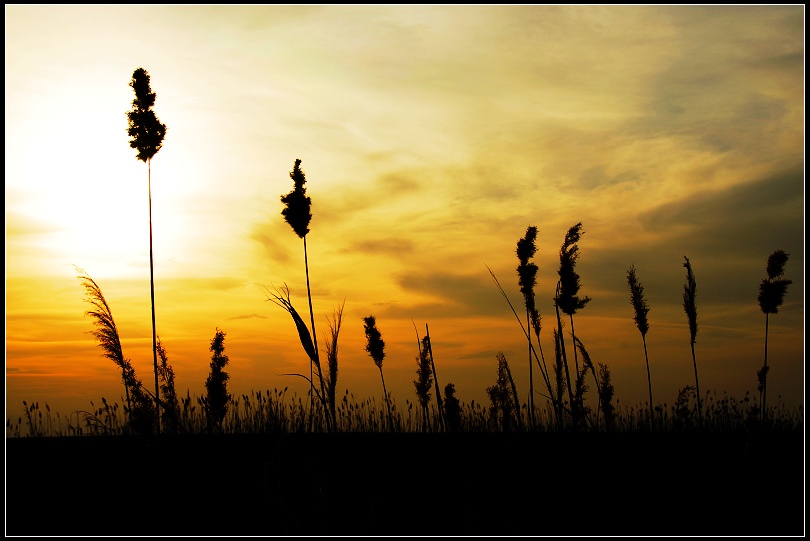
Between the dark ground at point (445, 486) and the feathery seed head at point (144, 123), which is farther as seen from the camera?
the feathery seed head at point (144, 123)

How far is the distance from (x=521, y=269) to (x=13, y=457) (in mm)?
5514

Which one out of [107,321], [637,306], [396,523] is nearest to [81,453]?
[107,321]

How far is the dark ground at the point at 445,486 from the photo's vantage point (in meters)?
Result: 5.14

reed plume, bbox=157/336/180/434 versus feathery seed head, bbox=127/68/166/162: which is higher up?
feathery seed head, bbox=127/68/166/162

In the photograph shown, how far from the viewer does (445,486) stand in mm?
5609

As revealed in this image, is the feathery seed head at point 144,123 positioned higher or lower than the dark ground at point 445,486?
higher

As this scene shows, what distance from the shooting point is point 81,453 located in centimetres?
683

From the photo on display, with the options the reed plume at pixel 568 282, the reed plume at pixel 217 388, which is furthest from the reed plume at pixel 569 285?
the reed plume at pixel 217 388

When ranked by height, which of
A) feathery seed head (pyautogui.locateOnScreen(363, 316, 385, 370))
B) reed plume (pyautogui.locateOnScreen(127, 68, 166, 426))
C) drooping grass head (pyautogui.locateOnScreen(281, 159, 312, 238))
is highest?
reed plume (pyautogui.locateOnScreen(127, 68, 166, 426))

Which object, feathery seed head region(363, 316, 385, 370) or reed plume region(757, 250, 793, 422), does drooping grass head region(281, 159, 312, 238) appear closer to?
feathery seed head region(363, 316, 385, 370)

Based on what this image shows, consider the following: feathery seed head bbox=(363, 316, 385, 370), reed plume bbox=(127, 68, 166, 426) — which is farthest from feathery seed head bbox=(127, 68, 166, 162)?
feathery seed head bbox=(363, 316, 385, 370)

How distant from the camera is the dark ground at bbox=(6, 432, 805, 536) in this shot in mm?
5141

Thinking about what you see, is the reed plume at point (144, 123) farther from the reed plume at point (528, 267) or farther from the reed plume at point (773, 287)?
the reed plume at point (773, 287)

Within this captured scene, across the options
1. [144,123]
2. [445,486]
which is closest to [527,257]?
[445,486]
